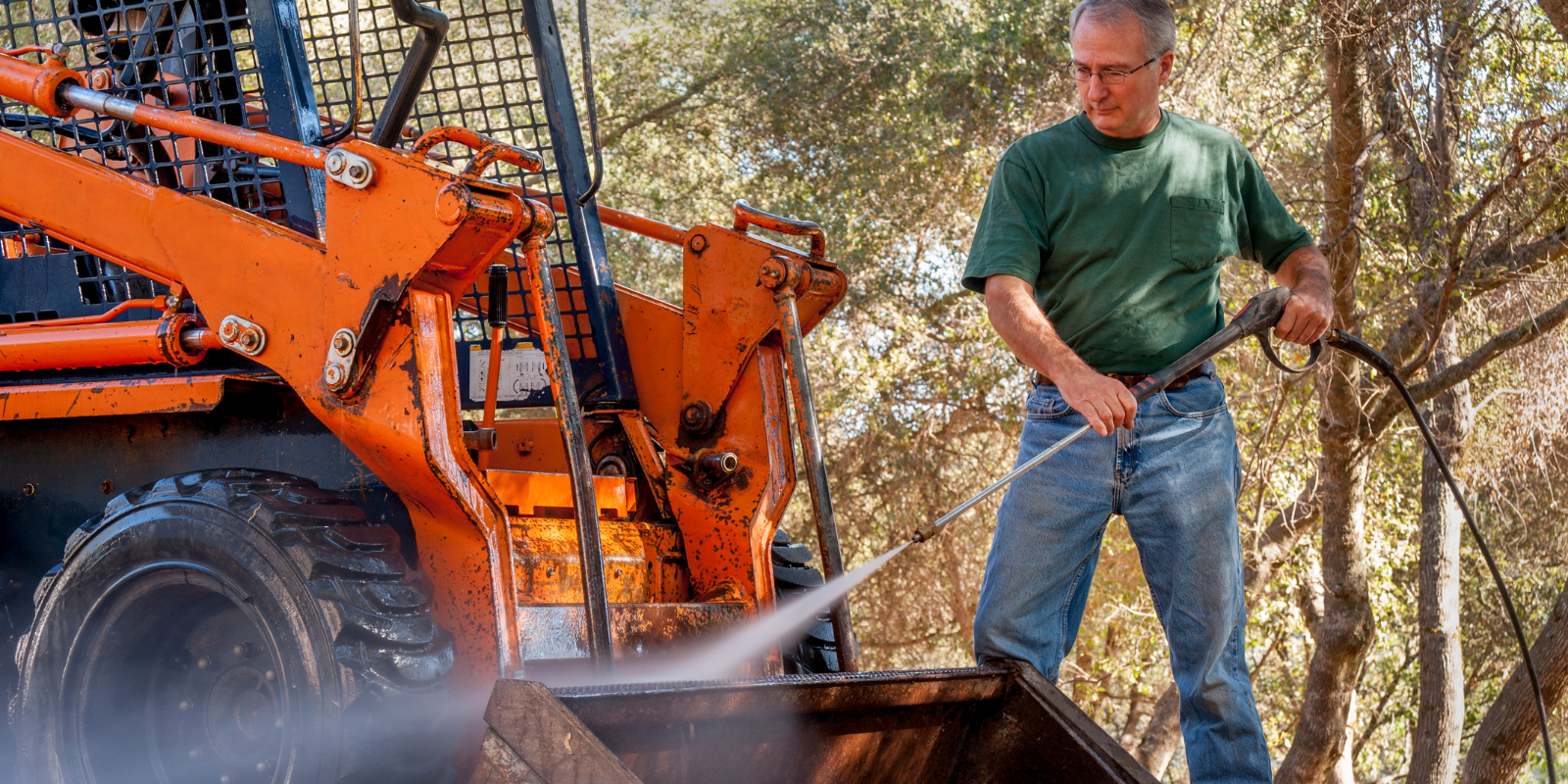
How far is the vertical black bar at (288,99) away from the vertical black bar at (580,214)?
823mm

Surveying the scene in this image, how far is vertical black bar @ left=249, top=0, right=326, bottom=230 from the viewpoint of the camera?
3.23 meters

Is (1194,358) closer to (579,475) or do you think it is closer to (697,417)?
(579,475)

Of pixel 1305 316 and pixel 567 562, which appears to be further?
pixel 567 562

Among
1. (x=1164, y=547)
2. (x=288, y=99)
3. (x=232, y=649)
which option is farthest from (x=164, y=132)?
(x=1164, y=547)

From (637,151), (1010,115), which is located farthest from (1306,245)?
(637,151)

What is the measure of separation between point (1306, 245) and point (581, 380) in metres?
2.09

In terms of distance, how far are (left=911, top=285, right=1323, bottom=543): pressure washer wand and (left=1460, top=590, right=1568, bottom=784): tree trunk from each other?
4152 mm

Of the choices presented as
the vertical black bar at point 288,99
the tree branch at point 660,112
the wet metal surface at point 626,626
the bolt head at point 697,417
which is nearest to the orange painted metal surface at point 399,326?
the wet metal surface at point 626,626

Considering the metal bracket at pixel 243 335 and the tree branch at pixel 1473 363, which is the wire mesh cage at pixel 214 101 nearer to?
the metal bracket at pixel 243 335

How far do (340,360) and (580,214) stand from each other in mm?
1306

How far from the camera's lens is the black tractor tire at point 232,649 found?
2564 millimetres

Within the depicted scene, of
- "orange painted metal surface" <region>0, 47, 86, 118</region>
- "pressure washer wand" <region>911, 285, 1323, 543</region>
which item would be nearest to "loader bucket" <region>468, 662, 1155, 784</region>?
"pressure washer wand" <region>911, 285, 1323, 543</region>

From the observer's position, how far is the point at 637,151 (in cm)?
1391

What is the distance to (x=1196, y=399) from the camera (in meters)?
3.03
